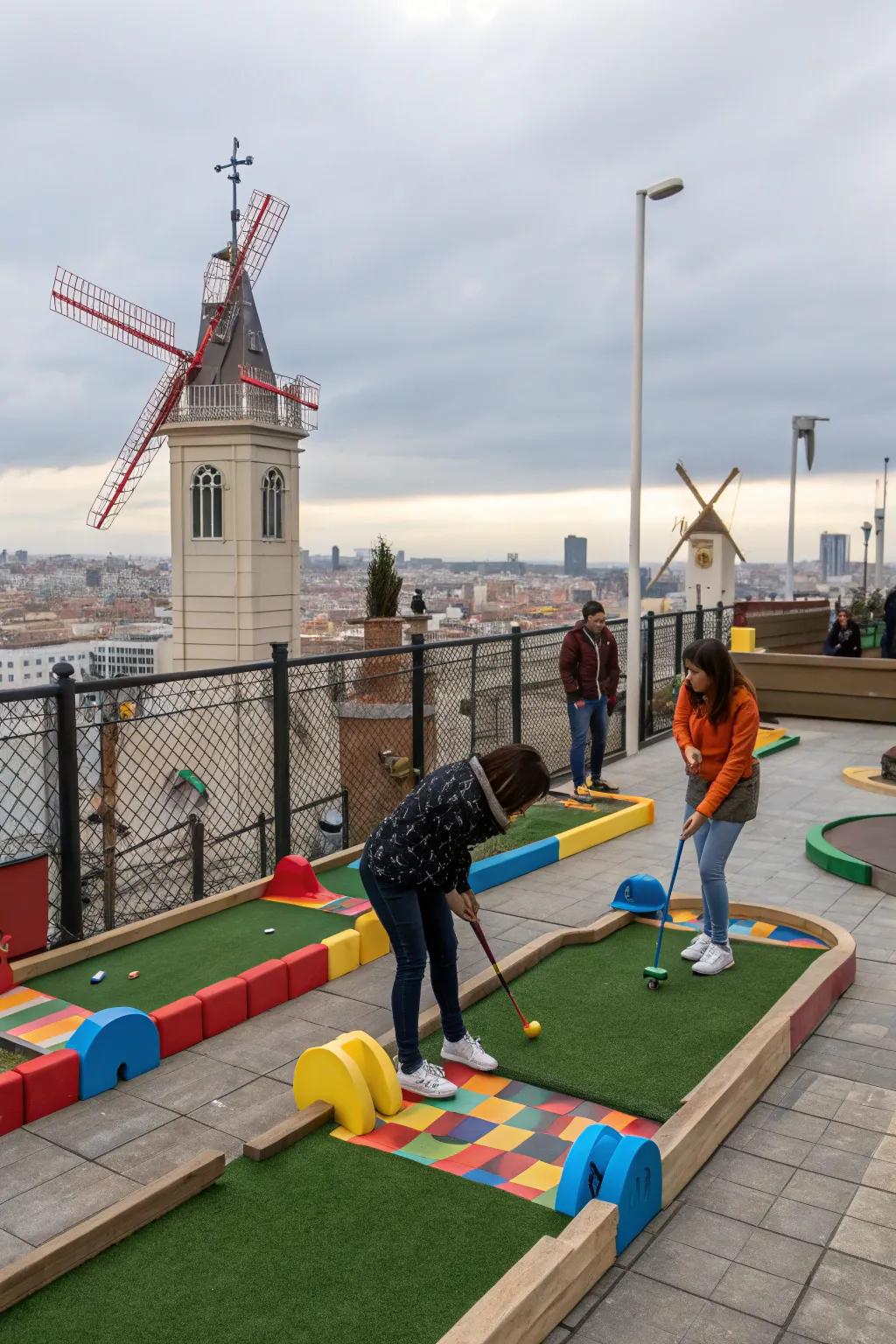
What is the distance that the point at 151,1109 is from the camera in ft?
13.1

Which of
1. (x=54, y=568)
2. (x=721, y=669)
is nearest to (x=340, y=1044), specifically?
(x=721, y=669)

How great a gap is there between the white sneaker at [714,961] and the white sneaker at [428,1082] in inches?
62.0

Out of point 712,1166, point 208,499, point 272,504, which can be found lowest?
point 712,1166

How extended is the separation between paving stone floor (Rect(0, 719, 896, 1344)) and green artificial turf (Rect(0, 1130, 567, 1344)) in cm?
32

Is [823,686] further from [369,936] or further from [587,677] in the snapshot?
[369,936]

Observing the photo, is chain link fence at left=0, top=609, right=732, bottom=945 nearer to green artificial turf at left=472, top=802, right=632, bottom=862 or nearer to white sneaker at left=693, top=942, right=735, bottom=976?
green artificial turf at left=472, top=802, right=632, bottom=862

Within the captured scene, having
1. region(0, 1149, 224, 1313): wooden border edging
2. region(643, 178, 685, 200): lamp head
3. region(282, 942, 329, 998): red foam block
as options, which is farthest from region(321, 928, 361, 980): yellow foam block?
region(643, 178, 685, 200): lamp head

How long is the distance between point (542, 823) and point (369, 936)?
279 cm

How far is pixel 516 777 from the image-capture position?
12.0 ft

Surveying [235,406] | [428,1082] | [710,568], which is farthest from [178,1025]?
[235,406]

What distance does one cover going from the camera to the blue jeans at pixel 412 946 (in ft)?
12.8

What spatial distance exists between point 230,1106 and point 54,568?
28756 mm

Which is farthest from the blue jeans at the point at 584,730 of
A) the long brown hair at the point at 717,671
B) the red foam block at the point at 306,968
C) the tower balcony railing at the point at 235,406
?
the tower balcony railing at the point at 235,406

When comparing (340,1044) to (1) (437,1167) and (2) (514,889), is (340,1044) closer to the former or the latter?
(1) (437,1167)
